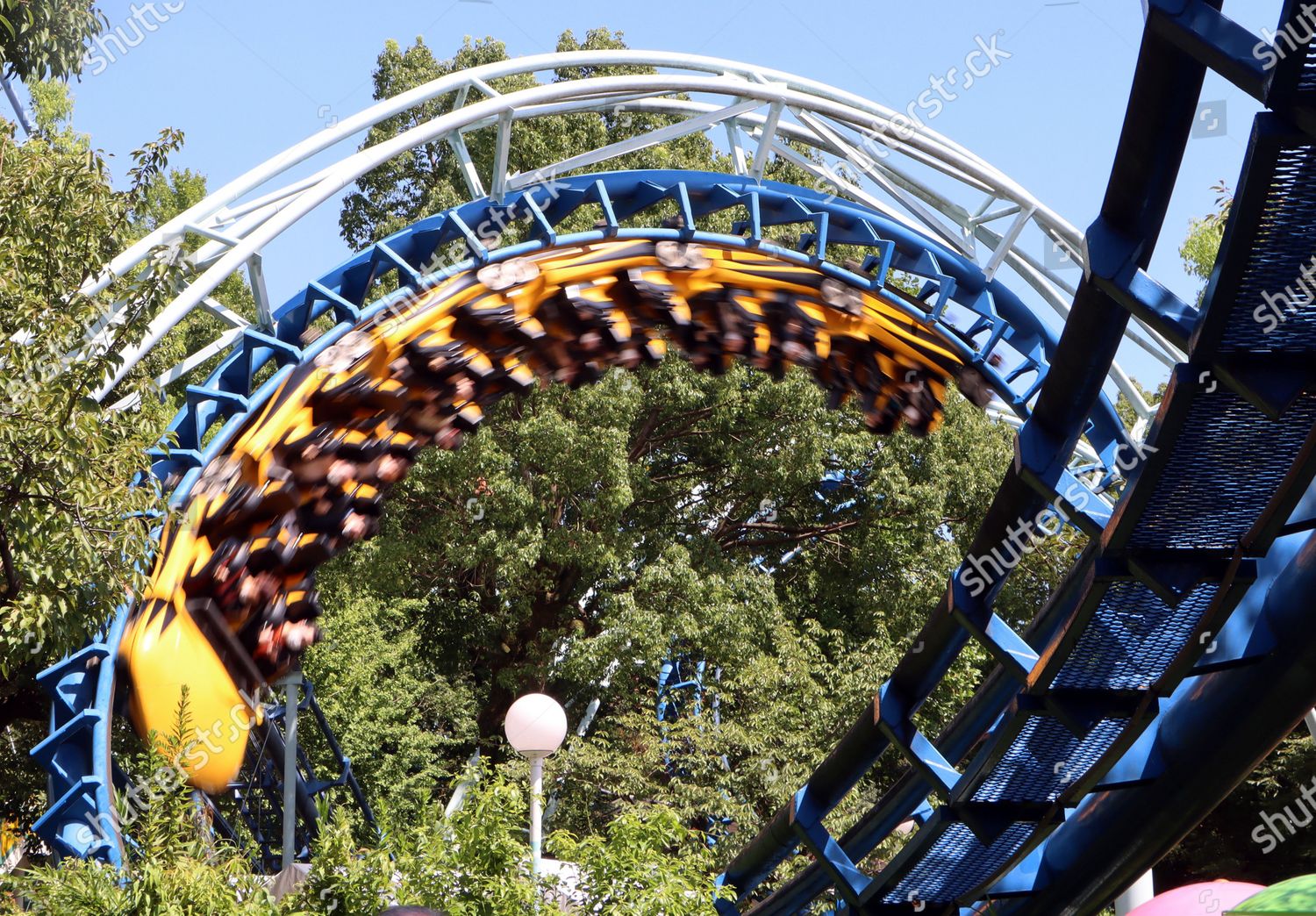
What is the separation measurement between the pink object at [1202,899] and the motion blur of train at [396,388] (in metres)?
4.56

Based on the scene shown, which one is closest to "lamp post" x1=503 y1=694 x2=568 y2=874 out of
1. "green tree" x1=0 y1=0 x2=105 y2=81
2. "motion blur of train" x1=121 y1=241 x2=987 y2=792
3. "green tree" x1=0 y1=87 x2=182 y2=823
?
"motion blur of train" x1=121 y1=241 x2=987 y2=792

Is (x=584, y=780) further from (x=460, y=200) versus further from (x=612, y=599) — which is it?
(x=460, y=200)

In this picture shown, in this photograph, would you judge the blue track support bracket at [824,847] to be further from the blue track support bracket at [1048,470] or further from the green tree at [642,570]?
the green tree at [642,570]

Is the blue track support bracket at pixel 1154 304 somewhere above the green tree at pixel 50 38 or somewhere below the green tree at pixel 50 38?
below

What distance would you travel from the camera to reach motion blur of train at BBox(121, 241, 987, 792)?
7.12 m

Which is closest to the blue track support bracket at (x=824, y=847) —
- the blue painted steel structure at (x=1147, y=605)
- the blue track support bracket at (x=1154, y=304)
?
the blue painted steel structure at (x=1147, y=605)

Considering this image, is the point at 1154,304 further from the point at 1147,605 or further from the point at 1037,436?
the point at 1147,605

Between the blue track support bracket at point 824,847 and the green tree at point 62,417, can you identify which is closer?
the green tree at point 62,417

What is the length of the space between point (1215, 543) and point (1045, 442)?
0.63 m

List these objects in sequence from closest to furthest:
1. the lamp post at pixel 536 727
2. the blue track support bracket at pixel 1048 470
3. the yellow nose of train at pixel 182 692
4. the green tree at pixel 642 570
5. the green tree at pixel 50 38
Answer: the blue track support bracket at pixel 1048 470
the yellow nose of train at pixel 182 692
the lamp post at pixel 536 727
the green tree at pixel 50 38
the green tree at pixel 642 570

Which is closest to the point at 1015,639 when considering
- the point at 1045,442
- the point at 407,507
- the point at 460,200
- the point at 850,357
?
the point at 1045,442

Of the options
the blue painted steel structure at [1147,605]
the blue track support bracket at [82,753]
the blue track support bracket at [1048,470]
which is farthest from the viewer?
the blue track support bracket at [82,753]

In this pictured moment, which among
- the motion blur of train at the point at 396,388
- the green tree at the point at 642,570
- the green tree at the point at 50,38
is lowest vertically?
the motion blur of train at the point at 396,388

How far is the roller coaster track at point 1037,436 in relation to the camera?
3564 mm
